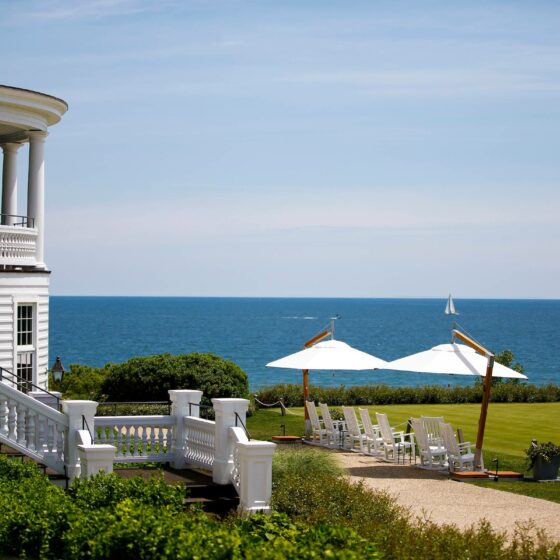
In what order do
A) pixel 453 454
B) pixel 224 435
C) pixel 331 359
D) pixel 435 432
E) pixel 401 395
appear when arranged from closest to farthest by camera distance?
pixel 224 435
pixel 453 454
pixel 435 432
pixel 331 359
pixel 401 395

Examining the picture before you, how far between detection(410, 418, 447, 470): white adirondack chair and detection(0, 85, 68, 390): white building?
25.9ft

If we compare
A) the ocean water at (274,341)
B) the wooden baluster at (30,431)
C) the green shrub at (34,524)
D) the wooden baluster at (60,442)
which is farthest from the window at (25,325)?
the ocean water at (274,341)

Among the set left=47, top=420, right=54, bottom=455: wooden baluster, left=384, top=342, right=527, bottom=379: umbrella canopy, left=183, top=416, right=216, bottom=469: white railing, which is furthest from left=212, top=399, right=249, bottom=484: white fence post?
left=384, top=342, right=527, bottom=379: umbrella canopy

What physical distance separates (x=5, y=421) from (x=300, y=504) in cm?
567

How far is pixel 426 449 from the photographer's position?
21234 mm

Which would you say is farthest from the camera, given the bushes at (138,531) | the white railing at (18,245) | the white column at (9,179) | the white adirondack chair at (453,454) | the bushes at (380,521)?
the white column at (9,179)

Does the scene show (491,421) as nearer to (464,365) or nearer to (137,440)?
(464,365)

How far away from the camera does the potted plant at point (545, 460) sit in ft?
64.8

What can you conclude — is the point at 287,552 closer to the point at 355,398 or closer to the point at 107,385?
the point at 107,385

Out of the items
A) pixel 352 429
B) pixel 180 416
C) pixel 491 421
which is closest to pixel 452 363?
pixel 352 429

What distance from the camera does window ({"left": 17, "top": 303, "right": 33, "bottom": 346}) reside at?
68.8 ft

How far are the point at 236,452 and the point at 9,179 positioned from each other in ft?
34.9

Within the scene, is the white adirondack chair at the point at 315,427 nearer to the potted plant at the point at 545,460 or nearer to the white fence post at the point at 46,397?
the potted plant at the point at 545,460

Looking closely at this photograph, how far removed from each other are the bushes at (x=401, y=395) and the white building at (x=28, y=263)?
1476 centimetres
